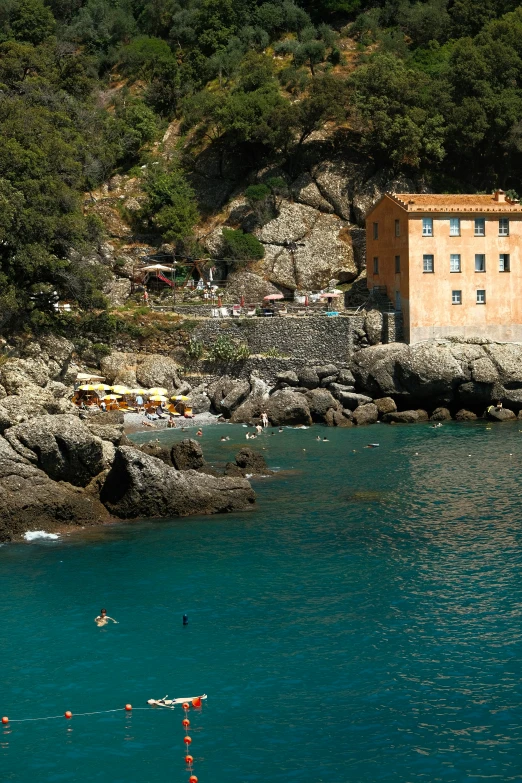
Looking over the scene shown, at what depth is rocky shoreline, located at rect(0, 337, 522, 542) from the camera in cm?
4025

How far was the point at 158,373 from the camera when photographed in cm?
6994

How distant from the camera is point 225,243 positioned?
82188 mm

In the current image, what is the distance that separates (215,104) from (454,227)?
1077 inches

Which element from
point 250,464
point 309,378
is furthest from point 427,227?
point 250,464

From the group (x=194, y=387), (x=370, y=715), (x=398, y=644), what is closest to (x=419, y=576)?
(x=398, y=644)


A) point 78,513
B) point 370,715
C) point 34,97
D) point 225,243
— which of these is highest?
point 34,97

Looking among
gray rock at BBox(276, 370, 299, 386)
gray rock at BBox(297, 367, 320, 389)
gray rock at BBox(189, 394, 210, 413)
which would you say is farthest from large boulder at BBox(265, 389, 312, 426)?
gray rock at BBox(189, 394, 210, 413)

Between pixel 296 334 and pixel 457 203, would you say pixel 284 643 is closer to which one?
pixel 296 334

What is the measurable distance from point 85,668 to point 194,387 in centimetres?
4445

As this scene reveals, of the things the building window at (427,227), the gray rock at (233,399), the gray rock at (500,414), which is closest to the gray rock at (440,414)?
the gray rock at (500,414)

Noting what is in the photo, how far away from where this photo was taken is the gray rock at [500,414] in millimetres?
62406

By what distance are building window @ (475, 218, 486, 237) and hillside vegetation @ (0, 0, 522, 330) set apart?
13411mm

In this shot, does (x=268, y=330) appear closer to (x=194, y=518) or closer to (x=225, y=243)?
(x=225, y=243)

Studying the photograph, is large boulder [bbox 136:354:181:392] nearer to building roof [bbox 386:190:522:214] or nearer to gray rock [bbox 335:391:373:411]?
gray rock [bbox 335:391:373:411]
